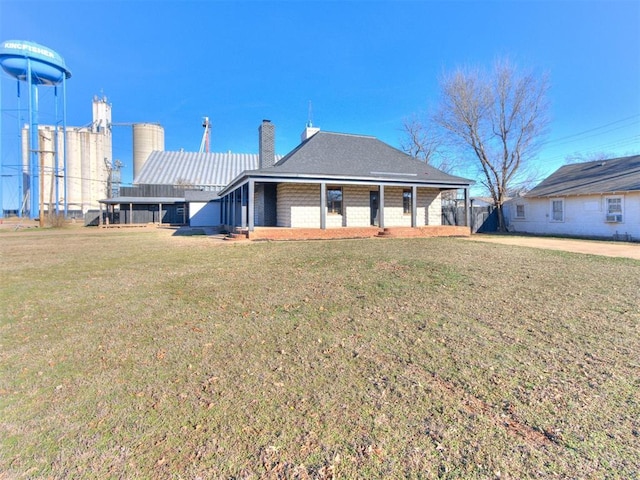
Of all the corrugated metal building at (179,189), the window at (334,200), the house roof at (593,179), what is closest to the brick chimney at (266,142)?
the window at (334,200)

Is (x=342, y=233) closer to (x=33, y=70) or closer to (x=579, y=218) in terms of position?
(x=579, y=218)

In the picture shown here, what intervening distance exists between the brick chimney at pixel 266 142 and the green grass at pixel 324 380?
14.8m

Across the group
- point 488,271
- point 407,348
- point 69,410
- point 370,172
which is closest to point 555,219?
point 370,172

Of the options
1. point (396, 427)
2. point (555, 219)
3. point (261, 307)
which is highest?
point (555, 219)

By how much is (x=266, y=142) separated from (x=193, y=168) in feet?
90.8

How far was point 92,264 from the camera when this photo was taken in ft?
29.3

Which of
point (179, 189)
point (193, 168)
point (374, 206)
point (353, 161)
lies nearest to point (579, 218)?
point (374, 206)

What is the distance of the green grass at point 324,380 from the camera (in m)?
2.09

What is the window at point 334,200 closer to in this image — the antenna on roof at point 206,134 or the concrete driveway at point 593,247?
the concrete driveway at point 593,247

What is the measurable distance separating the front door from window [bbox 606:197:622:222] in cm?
1139

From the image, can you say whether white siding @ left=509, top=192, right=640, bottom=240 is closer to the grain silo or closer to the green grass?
the green grass

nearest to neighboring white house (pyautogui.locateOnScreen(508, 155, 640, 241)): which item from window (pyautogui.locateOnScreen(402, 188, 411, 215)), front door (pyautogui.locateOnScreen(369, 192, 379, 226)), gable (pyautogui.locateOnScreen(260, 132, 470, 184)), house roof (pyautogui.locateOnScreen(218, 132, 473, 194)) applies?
house roof (pyautogui.locateOnScreen(218, 132, 473, 194))

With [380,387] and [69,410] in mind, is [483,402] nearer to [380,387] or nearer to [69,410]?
[380,387]

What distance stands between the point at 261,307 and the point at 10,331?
3.03 meters
